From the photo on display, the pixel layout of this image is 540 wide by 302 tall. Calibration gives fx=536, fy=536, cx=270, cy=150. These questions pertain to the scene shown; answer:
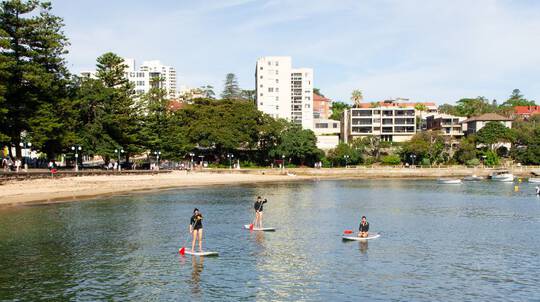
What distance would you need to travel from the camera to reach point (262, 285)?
2380 cm

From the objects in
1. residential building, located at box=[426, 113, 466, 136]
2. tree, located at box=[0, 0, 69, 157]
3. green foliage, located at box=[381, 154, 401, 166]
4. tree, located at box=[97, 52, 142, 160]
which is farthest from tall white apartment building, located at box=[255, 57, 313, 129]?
tree, located at box=[0, 0, 69, 157]

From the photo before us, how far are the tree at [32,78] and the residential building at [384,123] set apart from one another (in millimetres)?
101650

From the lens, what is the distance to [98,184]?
76375 mm

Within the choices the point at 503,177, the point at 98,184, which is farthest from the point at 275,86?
the point at 98,184

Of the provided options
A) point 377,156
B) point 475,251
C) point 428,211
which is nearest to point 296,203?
point 428,211

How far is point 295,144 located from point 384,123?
43261 millimetres

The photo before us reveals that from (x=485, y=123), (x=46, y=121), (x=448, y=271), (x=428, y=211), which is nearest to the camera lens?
(x=448, y=271)

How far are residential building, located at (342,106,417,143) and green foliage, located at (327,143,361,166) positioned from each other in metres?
19.5

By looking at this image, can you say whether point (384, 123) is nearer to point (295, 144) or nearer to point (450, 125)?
point (450, 125)

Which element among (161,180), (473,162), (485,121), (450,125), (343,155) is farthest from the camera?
(450,125)

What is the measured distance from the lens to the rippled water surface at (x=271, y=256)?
2288 cm

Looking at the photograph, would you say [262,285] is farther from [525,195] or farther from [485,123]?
[485,123]

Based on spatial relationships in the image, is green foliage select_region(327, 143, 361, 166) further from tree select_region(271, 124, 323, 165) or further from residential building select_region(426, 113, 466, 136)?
residential building select_region(426, 113, 466, 136)

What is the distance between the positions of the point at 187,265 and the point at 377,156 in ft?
413
